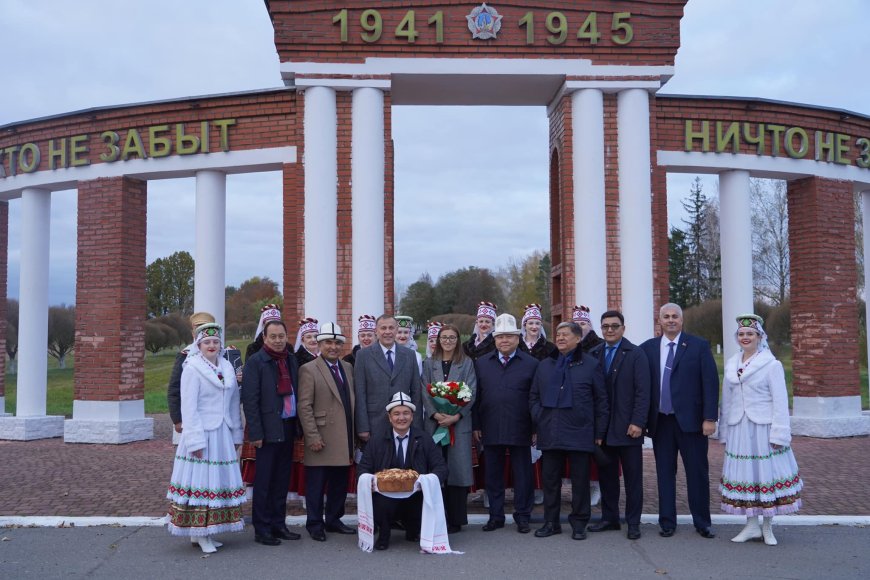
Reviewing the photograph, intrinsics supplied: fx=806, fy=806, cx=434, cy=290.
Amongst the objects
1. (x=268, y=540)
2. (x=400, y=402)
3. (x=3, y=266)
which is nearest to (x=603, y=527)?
(x=400, y=402)

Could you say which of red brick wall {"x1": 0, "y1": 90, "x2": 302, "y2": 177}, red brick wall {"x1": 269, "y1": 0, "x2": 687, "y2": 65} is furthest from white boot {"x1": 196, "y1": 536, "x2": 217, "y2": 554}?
red brick wall {"x1": 269, "y1": 0, "x2": 687, "y2": 65}

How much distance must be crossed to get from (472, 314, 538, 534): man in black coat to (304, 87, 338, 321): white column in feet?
14.4

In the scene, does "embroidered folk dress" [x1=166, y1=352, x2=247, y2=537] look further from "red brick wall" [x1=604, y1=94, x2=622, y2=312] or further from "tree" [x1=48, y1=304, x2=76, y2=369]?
"tree" [x1=48, y1=304, x2=76, y2=369]

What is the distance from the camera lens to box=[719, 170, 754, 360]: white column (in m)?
12.3

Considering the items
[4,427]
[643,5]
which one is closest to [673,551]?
[643,5]

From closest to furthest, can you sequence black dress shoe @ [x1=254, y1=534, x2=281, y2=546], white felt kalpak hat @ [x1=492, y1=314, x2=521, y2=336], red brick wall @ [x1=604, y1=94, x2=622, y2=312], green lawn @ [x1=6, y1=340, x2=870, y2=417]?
1. black dress shoe @ [x1=254, y1=534, x2=281, y2=546]
2. white felt kalpak hat @ [x1=492, y1=314, x2=521, y2=336]
3. red brick wall @ [x1=604, y1=94, x2=622, y2=312]
4. green lawn @ [x1=6, y1=340, x2=870, y2=417]

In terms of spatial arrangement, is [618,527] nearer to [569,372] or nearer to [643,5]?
[569,372]

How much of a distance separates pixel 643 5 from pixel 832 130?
162 inches

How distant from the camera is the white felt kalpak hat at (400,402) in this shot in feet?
21.2

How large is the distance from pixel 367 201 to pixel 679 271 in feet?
115

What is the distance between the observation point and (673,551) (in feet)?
20.4

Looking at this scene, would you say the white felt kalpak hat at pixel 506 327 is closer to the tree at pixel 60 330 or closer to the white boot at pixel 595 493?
the white boot at pixel 595 493

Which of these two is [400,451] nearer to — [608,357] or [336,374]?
[336,374]

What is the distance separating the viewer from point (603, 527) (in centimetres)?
687
